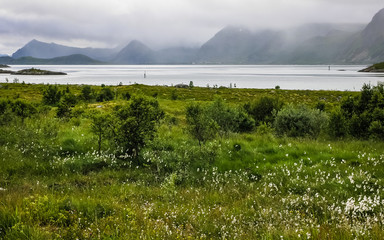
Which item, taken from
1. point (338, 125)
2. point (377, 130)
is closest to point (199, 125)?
point (338, 125)

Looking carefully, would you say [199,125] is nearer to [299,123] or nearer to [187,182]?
[187,182]

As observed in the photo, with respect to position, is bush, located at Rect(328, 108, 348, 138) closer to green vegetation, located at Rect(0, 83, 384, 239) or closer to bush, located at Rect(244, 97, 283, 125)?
green vegetation, located at Rect(0, 83, 384, 239)

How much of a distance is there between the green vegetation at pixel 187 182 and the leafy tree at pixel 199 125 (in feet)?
0.22

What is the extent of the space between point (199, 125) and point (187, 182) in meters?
4.92

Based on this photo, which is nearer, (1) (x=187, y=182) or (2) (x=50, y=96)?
(1) (x=187, y=182)

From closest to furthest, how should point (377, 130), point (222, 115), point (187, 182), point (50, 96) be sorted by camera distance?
point (187, 182) < point (377, 130) < point (222, 115) < point (50, 96)

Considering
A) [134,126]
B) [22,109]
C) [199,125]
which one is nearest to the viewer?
[134,126]

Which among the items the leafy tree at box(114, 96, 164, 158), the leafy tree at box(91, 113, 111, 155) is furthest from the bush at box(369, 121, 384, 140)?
the leafy tree at box(91, 113, 111, 155)

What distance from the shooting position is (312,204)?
6.98 metres

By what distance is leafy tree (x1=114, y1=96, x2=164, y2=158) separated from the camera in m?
12.6

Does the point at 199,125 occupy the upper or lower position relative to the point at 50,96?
lower

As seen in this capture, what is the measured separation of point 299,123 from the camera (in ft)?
76.7

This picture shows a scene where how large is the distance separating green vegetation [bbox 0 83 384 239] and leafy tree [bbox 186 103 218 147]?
0.07 metres

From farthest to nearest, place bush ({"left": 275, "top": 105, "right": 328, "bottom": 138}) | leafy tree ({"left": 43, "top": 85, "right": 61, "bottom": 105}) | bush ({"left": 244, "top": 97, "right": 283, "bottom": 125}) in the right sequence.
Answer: leafy tree ({"left": 43, "top": 85, "right": 61, "bottom": 105})
bush ({"left": 244, "top": 97, "right": 283, "bottom": 125})
bush ({"left": 275, "top": 105, "right": 328, "bottom": 138})
